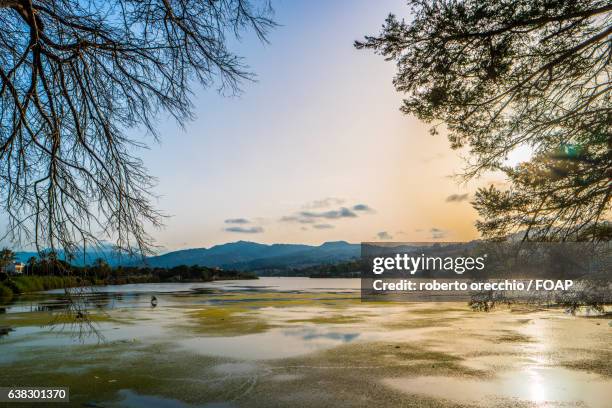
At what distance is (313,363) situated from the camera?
26.2 feet

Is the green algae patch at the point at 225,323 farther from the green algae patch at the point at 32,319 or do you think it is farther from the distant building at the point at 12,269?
the distant building at the point at 12,269

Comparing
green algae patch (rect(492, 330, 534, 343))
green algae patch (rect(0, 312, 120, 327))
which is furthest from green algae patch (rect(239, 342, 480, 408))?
green algae patch (rect(0, 312, 120, 327))

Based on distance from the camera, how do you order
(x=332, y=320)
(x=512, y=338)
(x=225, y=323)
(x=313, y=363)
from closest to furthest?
(x=313, y=363), (x=512, y=338), (x=225, y=323), (x=332, y=320)

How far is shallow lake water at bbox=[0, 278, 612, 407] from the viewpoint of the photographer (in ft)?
19.5

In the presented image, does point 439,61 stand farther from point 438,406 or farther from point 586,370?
point 586,370

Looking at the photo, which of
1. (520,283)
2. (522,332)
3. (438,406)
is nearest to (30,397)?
(438,406)

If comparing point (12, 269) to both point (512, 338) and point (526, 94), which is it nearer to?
point (512, 338)

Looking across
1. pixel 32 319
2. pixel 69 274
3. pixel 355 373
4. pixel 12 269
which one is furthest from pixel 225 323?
pixel 12 269

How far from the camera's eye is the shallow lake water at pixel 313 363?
5.93 m

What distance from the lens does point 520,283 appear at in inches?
297

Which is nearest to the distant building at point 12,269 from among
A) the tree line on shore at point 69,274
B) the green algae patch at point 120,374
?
the tree line on shore at point 69,274

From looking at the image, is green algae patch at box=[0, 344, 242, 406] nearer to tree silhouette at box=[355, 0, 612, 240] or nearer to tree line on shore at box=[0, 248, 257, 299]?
tree line on shore at box=[0, 248, 257, 299]

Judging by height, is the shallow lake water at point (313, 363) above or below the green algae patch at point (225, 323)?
above

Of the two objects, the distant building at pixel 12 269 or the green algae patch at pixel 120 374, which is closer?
the green algae patch at pixel 120 374
